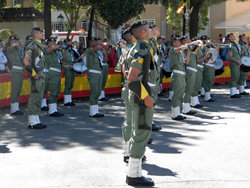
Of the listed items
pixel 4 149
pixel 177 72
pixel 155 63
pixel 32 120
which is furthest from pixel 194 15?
pixel 155 63

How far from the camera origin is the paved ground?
5844 mm


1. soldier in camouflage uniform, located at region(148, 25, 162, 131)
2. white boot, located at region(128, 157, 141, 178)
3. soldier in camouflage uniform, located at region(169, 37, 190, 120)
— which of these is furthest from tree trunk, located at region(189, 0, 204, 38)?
white boot, located at region(128, 157, 141, 178)

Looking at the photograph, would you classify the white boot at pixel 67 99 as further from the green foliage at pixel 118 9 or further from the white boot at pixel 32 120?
the green foliage at pixel 118 9

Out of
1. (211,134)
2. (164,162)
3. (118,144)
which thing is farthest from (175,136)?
(164,162)

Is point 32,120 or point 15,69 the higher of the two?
point 15,69

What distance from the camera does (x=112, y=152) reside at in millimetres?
7379

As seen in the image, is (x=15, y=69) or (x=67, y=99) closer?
(x=15, y=69)

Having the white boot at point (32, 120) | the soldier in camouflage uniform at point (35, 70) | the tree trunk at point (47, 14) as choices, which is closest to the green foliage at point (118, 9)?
the tree trunk at point (47, 14)

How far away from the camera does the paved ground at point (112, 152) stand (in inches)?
230

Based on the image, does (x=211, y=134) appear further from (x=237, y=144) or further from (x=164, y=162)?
(x=164, y=162)

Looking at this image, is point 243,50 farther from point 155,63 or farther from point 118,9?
point 155,63

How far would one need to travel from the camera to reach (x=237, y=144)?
7820mm

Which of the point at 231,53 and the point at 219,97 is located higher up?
the point at 231,53

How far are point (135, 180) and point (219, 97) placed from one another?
979 centimetres
